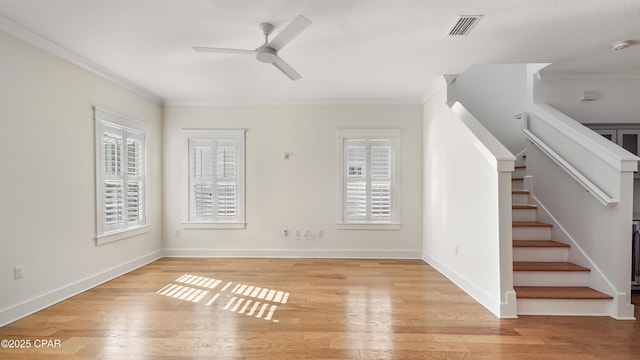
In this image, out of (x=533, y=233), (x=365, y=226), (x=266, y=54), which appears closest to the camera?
(x=266, y=54)

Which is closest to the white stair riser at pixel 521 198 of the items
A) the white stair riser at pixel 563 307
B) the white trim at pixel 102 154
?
the white stair riser at pixel 563 307

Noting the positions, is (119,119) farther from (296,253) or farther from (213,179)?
→ (296,253)

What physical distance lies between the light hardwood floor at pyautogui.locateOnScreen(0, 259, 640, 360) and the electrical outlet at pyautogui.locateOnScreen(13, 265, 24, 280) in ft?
1.28

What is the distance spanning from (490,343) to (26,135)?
14.7 feet

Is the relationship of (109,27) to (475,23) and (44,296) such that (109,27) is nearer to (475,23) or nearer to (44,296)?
(44,296)

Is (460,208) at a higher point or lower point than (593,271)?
higher

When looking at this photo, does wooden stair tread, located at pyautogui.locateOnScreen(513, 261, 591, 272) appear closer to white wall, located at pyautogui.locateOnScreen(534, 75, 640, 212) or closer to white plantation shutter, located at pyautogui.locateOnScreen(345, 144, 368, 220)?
white wall, located at pyautogui.locateOnScreen(534, 75, 640, 212)

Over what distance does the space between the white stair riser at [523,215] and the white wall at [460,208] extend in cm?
76

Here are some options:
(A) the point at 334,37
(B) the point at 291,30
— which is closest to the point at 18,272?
(B) the point at 291,30

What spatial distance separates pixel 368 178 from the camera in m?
5.23

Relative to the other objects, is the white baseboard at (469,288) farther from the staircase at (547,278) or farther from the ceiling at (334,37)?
the ceiling at (334,37)

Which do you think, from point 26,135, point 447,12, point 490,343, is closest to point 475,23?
point 447,12

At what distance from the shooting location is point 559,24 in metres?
2.74

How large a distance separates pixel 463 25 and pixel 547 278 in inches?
105
